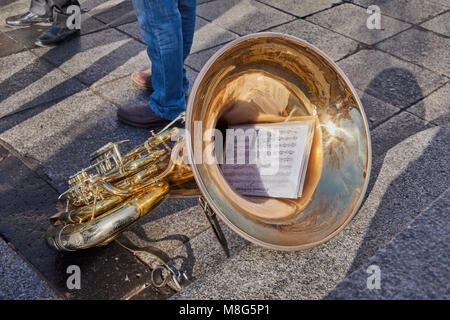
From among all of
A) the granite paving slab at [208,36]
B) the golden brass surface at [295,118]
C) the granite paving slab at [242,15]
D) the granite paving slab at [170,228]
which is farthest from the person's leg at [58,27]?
the golden brass surface at [295,118]

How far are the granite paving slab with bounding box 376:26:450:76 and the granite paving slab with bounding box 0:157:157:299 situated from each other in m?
2.93

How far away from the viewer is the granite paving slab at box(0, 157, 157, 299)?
2.02 m

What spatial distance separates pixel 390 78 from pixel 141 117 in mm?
2019

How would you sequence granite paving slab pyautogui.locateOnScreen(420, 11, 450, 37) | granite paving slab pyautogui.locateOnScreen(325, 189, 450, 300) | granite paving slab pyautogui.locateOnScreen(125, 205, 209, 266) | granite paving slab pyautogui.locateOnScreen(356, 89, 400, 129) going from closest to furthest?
granite paving slab pyautogui.locateOnScreen(325, 189, 450, 300), granite paving slab pyautogui.locateOnScreen(125, 205, 209, 266), granite paving slab pyautogui.locateOnScreen(356, 89, 400, 129), granite paving slab pyautogui.locateOnScreen(420, 11, 450, 37)

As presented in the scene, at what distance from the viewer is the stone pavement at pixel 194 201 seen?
1.73 metres

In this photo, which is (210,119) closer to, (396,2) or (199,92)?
(199,92)

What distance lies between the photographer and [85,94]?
327 centimetres

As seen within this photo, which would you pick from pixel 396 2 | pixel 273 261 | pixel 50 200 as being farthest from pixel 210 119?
pixel 396 2

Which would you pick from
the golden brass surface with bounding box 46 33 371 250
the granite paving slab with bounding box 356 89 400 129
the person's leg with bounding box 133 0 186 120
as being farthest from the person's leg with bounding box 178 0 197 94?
the granite paving slab with bounding box 356 89 400 129

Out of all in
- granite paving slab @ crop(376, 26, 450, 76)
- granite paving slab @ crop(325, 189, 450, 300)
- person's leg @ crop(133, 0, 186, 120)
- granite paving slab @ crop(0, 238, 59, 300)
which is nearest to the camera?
granite paving slab @ crop(325, 189, 450, 300)

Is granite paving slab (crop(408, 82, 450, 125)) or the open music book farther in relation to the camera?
granite paving slab (crop(408, 82, 450, 125))

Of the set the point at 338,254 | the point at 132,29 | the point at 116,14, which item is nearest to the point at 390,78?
the point at 338,254

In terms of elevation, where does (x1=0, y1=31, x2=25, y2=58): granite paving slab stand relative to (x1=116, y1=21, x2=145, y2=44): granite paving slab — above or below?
above

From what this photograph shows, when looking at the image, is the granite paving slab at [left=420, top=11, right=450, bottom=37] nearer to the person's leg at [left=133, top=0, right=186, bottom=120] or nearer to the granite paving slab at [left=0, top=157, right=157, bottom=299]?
the person's leg at [left=133, top=0, right=186, bottom=120]
